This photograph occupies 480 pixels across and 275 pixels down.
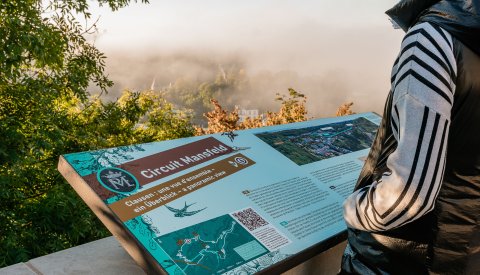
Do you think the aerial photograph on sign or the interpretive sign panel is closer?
the interpretive sign panel

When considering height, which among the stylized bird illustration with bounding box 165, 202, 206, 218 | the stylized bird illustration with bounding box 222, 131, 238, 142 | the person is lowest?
the stylized bird illustration with bounding box 165, 202, 206, 218

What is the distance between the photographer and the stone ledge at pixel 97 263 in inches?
86.0

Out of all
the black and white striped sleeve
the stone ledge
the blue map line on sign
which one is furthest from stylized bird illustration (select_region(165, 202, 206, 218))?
the black and white striped sleeve

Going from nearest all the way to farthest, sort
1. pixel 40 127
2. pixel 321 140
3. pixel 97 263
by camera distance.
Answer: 1. pixel 97 263
2. pixel 321 140
3. pixel 40 127

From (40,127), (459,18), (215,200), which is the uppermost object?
(459,18)

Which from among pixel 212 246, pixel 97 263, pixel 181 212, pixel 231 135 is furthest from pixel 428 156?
pixel 97 263

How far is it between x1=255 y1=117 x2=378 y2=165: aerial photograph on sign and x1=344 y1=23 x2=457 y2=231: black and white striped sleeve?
1.25 metres

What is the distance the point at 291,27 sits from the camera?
135 meters

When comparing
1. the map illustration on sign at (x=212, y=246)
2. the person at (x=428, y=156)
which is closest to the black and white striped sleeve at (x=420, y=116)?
the person at (x=428, y=156)

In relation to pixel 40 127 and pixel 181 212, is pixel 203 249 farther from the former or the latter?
pixel 40 127

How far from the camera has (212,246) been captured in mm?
1743

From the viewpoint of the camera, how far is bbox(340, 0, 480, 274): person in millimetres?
1140

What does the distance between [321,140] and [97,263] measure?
4.66ft

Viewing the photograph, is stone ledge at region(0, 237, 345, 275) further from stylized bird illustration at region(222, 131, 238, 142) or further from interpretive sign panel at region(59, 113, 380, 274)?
stylized bird illustration at region(222, 131, 238, 142)
